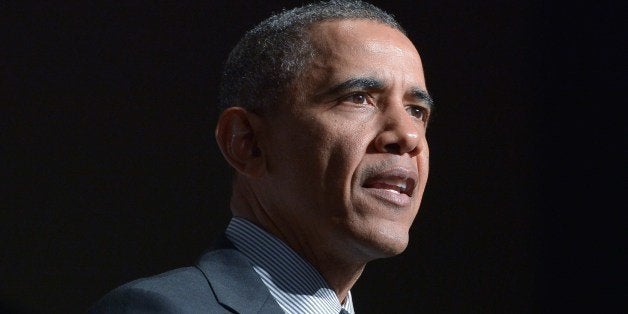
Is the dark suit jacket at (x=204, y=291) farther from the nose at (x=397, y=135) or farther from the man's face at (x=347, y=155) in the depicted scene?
the nose at (x=397, y=135)

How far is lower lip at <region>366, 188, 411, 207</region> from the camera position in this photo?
206cm

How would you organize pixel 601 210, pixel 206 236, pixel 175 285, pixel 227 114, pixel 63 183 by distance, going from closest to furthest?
pixel 175 285
pixel 227 114
pixel 63 183
pixel 206 236
pixel 601 210

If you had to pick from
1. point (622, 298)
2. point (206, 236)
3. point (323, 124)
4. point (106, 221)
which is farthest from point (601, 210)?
point (323, 124)

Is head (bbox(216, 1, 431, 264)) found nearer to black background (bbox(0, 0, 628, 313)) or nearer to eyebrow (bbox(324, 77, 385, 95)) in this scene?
eyebrow (bbox(324, 77, 385, 95))

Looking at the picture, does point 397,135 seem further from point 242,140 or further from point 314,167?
point 242,140

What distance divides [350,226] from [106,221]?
1.24 m

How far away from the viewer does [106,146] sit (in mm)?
3146

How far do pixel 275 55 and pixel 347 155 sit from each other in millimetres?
253

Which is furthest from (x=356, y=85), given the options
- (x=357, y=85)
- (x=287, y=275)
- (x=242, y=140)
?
(x=287, y=275)

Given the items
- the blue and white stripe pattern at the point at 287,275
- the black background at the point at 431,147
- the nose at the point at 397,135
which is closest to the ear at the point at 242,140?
the blue and white stripe pattern at the point at 287,275

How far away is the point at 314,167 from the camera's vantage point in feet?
6.79

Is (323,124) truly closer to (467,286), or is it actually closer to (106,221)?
(106,221)

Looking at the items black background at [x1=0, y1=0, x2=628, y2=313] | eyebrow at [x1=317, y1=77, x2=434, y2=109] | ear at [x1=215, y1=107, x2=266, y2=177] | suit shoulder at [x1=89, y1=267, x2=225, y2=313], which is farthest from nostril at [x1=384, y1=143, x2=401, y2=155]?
black background at [x1=0, y1=0, x2=628, y2=313]

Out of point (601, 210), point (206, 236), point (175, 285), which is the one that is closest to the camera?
point (175, 285)
